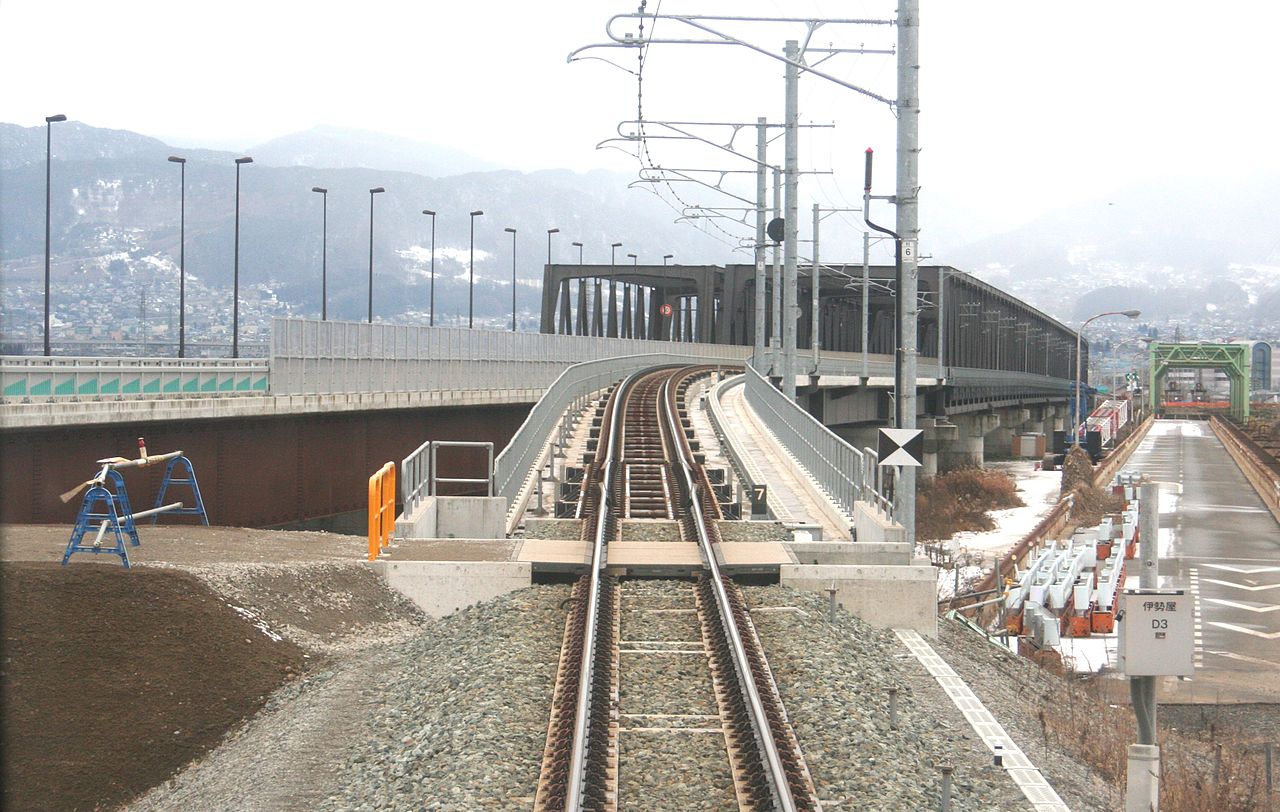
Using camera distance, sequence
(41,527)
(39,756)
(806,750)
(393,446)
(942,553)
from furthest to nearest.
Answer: (942,553) → (393,446) → (41,527) → (39,756) → (806,750)

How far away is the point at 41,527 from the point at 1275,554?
43.7 meters

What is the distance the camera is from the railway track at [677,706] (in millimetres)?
9898

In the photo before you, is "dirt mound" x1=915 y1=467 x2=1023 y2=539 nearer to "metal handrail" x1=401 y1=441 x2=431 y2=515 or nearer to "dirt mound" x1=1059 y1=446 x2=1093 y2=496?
"dirt mound" x1=1059 y1=446 x2=1093 y2=496

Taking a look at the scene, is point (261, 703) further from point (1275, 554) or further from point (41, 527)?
point (1275, 554)

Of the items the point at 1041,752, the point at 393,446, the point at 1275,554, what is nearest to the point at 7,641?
the point at 1041,752

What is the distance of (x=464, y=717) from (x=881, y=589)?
24.1ft

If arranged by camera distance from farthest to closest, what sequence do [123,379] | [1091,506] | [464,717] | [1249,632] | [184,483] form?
[1091,506]
[1249,632]
[123,379]
[184,483]
[464,717]

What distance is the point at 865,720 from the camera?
11.7 metres

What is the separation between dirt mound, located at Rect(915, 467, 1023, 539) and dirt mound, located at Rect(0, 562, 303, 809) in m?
47.6

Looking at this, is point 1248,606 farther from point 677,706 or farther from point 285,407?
point 677,706

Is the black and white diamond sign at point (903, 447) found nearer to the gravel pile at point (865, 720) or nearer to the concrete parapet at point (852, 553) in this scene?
the concrete parapet at point (852, 553)

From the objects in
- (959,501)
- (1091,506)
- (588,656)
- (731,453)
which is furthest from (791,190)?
(959,501)

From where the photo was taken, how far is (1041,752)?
12.9 meters

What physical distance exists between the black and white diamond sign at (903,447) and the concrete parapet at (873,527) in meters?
0.82
